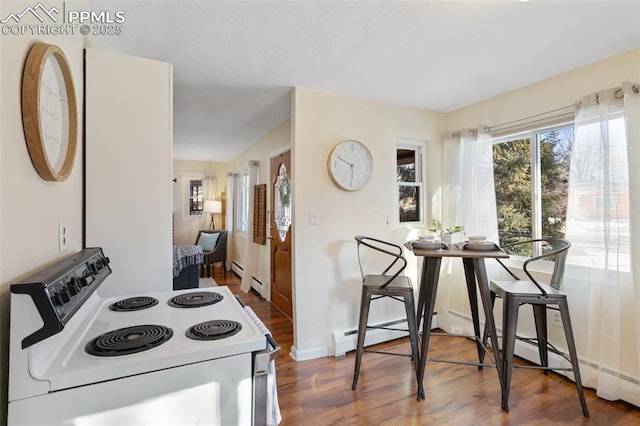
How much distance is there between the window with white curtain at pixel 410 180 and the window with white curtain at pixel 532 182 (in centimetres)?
71

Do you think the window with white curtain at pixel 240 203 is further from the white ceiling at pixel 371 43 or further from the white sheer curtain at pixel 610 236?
the white sheer curtain at pixel 610 236

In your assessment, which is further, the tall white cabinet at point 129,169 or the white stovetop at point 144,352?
the tall white cabinet at point 129,169

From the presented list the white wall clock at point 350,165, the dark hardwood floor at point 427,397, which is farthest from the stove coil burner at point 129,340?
the white wall clock at point 350,165

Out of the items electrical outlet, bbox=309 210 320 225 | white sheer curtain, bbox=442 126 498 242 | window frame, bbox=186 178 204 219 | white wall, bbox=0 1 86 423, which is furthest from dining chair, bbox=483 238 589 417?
window frame, bbox=186 178 204 219

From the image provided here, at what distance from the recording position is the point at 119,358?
0.85 meters

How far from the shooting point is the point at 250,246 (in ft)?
15.7

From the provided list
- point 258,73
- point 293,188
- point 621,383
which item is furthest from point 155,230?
point 621,383

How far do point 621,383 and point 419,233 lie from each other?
176 centimetres

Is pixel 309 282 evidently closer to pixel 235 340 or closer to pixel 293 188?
pixel 293 188

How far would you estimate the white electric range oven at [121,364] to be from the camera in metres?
0.75

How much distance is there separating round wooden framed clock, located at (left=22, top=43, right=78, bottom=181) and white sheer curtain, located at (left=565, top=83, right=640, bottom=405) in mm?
2985

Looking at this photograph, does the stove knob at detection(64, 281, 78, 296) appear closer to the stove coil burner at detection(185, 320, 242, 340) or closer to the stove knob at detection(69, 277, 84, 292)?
the stove knob at detection(69, 277, 84, 292)

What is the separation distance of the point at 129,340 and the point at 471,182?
2.92 metres

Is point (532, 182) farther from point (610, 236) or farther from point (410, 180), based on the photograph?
point (410, 180)
